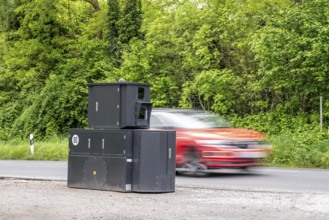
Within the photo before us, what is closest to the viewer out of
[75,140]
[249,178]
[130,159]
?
[130,159]

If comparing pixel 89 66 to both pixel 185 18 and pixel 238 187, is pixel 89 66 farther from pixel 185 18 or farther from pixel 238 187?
pixel 238 187

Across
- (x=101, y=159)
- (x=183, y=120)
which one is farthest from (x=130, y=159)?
(x=183, y=120)

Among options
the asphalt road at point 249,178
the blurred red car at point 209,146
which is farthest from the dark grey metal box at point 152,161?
the blurred red car at point 209,146

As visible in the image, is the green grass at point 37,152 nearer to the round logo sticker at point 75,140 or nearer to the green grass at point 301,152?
the green grass at point 301,152

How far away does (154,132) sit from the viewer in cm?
1382

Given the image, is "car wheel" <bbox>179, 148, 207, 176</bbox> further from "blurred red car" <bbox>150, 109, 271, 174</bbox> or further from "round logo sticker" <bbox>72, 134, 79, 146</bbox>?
"round logo sticker" <bbox>72, 134, 79, 146</bbox>

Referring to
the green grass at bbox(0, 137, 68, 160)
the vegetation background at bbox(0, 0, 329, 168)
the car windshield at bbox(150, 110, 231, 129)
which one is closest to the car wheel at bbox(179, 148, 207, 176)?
the car windshield at bbox(150, 110, 231, 129)

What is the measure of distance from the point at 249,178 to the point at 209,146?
1.26m

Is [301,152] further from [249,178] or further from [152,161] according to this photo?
[152,161]

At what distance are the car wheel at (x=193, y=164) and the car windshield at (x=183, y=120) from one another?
750 millimetres

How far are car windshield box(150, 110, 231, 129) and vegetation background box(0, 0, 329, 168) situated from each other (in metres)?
5.03

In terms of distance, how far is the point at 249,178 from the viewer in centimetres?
1759

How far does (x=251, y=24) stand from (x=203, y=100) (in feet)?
14.3

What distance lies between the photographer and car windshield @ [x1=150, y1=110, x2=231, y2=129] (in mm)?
18297
